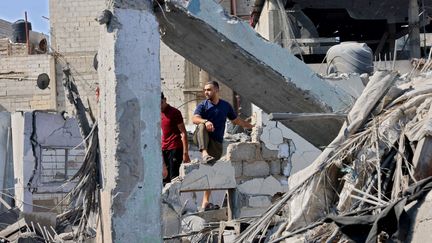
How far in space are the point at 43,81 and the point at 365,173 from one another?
61.2ft

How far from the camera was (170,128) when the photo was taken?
809cm

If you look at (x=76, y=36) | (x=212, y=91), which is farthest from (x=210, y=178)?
(x=76, y=36)

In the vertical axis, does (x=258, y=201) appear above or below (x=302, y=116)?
below

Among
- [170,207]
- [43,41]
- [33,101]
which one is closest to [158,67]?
[170,207]

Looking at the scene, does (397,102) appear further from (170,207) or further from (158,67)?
(170,207)

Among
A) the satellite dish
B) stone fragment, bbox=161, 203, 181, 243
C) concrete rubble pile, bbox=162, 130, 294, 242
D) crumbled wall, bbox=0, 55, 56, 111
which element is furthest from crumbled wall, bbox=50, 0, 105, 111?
stone fragment, bbox=161, 203, 181, 243

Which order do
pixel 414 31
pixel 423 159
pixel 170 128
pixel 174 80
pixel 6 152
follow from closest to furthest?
pixel 423 159 → pixel 170 128 → pixel 6 152 → pixel 414 31 → pixel 174 80

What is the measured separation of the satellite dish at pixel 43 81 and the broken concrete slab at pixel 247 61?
54.0ft

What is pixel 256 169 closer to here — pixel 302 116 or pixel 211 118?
pixel 211 118

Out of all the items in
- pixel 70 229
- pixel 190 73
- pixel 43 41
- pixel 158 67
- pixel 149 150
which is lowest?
pixel 70 229

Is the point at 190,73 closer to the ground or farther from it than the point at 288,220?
farther from it

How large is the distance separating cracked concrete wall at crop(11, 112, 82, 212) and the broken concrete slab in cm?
600

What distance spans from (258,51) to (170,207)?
230 centimetres

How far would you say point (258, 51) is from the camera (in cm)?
616
